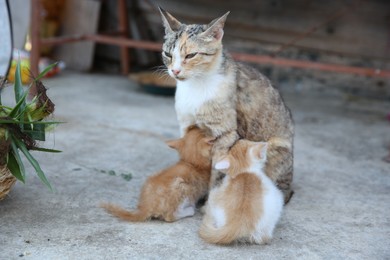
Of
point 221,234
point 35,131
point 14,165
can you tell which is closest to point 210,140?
point 221,234

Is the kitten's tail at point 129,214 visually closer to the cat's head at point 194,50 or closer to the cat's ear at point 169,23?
the cat's head at point 194,50

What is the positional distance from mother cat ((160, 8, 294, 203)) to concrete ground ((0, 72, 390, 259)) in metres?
0.41

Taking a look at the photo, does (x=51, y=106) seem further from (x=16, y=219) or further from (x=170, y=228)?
(x=170, y=228)

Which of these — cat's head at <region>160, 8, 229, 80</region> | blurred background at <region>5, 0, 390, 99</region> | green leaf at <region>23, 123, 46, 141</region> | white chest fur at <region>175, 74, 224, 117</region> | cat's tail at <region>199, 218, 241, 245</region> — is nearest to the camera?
cat's tail at <region>199, 218, 241, 245</region>

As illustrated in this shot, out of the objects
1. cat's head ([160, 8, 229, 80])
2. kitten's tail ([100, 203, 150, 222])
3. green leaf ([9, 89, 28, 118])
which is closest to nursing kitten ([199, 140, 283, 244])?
kitten's tail ([100, 203, 150, 222])

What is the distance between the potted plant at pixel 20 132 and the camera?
269 centimetres

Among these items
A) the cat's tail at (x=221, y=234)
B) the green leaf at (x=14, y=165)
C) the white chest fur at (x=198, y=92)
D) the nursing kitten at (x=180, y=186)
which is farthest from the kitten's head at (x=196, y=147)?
the green leaf at (x=14, y=165)

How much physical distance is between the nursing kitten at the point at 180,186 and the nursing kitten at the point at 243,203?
0.54 ft

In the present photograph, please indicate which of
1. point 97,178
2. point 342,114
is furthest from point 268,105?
point 342,114

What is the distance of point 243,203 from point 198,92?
30.9 inches

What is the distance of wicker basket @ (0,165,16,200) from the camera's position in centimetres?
275

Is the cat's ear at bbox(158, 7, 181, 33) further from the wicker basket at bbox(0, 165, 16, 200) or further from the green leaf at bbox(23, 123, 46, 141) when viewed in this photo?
the wicker basket at bbox(0, 165, 16, 200)

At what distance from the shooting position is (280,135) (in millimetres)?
3197

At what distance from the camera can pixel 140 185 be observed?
3443mm
